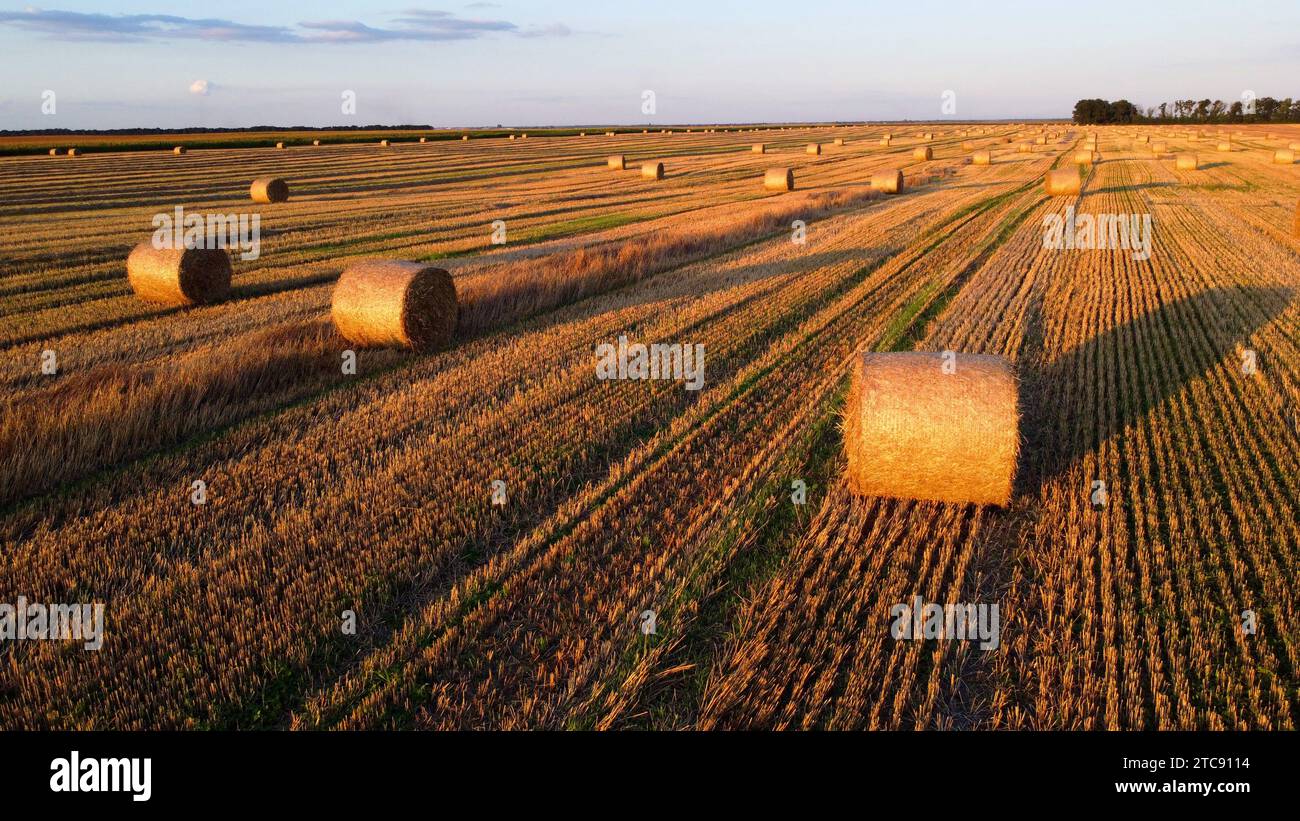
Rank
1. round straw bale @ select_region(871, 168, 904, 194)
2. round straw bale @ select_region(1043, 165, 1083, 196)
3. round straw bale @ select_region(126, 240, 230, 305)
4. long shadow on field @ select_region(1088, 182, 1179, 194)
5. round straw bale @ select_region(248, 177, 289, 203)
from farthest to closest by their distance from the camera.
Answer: round straw bale @ select_region(871, 168, 904, 194) → long shadow on field @ select_region(1088, 182, 1179, 194) → round straw bale @ select_region(248, 177, 289, 203) → round straw bale @ select_region(1043, 165, 1083, 196) → round straw bale @ select_region(126, 240, 230, 305)

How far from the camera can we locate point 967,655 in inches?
179

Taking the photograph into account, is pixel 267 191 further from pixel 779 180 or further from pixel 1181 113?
pixel 1181 113

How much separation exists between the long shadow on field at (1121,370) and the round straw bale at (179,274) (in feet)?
41.3

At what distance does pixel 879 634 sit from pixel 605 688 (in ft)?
5.49

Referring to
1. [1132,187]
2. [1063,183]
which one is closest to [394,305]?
[1063,183]

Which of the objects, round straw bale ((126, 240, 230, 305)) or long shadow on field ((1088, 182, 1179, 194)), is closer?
round straw bale ((126, 240, 230, 305))

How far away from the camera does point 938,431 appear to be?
607 cm

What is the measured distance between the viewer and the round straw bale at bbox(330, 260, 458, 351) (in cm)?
1035

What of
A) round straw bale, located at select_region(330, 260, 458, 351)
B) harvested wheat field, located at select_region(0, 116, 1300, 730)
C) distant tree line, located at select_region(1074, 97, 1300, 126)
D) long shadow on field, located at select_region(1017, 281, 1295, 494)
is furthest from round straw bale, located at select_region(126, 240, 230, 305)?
distant tree line, located at select_region(1074, 97, 1300, 126)

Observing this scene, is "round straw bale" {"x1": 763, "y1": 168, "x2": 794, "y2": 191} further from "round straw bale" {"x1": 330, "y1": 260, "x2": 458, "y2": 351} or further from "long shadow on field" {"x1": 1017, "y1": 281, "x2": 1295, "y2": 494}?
"round straw bale" {"x1": 330, "y1": 260, "x2": 458, "y2": 351}

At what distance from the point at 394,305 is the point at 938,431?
713cm

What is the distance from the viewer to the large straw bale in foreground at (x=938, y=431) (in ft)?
19.7

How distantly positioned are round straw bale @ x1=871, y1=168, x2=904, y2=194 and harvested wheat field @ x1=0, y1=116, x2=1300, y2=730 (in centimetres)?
1559
